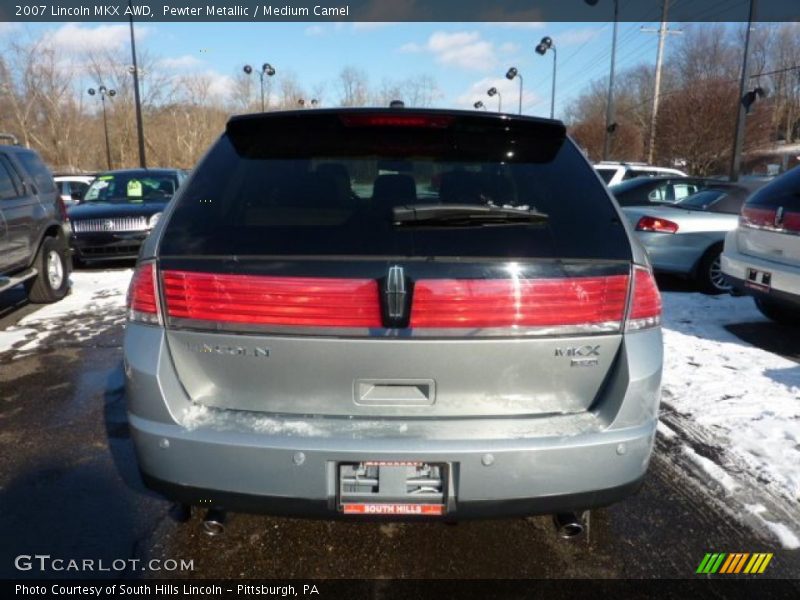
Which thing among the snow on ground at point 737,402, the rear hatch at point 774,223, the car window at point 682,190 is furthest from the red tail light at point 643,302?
the car window at point 682,190

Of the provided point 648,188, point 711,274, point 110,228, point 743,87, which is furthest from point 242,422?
point 743,87

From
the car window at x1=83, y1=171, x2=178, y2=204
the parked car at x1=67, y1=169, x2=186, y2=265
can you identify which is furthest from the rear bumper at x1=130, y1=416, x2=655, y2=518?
the car window at x1=83, y1=171, x2=178, y2=204

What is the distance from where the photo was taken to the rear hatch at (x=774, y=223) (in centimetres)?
485

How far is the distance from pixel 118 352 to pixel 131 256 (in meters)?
4.53

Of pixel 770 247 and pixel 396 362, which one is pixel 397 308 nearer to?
pixel 396 362

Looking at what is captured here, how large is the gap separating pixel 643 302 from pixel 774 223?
3967 millimetres

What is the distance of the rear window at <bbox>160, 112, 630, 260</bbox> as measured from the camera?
1.93 m

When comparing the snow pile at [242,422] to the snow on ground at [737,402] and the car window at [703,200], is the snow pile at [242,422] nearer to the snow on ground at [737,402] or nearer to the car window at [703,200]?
the snow on ground at [737,402]

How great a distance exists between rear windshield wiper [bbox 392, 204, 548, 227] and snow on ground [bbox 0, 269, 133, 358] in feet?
15.3

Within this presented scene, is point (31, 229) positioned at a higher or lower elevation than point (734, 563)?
higher

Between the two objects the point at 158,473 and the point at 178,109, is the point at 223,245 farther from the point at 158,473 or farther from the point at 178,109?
the point at 178,109

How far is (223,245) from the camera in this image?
1941mm

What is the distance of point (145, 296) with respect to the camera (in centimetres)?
201

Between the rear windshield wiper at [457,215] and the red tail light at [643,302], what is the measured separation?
0.42 metres
